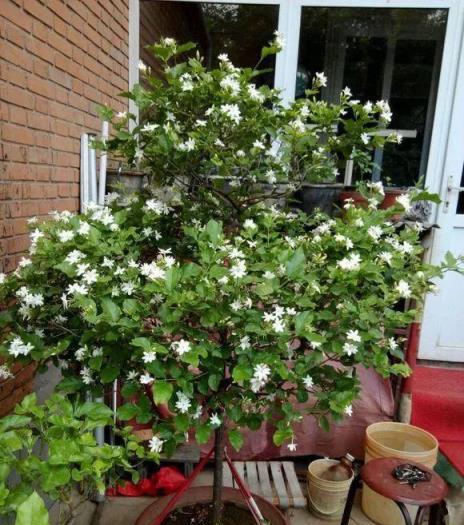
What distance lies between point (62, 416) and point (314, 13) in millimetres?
3342

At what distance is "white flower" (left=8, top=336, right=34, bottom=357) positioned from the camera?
4.04 ft

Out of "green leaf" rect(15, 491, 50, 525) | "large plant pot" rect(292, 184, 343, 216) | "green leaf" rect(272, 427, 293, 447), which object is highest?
"large plant pot" rect(292, 184, 343, 216)

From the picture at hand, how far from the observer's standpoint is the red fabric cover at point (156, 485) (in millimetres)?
2457

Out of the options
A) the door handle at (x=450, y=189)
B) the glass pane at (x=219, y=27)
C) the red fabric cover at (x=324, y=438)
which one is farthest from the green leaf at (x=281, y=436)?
the glass pane at (x=219, y=27)

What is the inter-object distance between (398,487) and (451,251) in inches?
86.2

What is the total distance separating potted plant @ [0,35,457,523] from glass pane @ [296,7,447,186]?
210 cm

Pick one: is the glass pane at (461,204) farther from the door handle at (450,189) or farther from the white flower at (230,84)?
the white flower at (230,84)

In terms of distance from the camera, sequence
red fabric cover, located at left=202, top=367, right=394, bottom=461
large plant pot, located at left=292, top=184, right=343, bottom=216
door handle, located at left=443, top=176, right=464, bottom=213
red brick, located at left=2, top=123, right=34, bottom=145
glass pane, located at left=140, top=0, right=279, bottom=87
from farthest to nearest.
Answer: glass pane, located at left=140, top=0, right=279, bottom=87 < door handle, located at left=443, top=176, right=464, bottom=213 < large plant pot, located at left=292, top=184, right=343, bottom=216 < red fabric cover, located at left=202, top=367, right=394, bottom=461 < red brick, located at left=2, top=123, right=34, bottom=145

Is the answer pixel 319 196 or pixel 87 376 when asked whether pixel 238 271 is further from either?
pixel 319 196

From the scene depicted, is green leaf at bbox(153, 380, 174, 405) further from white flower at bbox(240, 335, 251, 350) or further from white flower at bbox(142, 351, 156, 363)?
white flower at bbox(240, 335, 251, 350)

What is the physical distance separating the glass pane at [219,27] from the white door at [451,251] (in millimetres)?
1410

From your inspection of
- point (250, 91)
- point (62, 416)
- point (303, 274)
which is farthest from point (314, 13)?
point (62, 416)

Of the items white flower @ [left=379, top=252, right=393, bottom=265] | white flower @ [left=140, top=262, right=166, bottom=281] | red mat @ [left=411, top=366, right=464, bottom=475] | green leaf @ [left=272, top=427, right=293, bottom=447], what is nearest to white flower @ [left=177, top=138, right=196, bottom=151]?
white flower @ [left=140, top=262, right=166, bottom=281]

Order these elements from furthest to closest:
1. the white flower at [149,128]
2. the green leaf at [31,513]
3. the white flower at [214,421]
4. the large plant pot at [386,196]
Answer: the large plant pot at [386,196] → the white flower at [149,128] → the white flower at [214,421] → the green leaf at [31,513]
